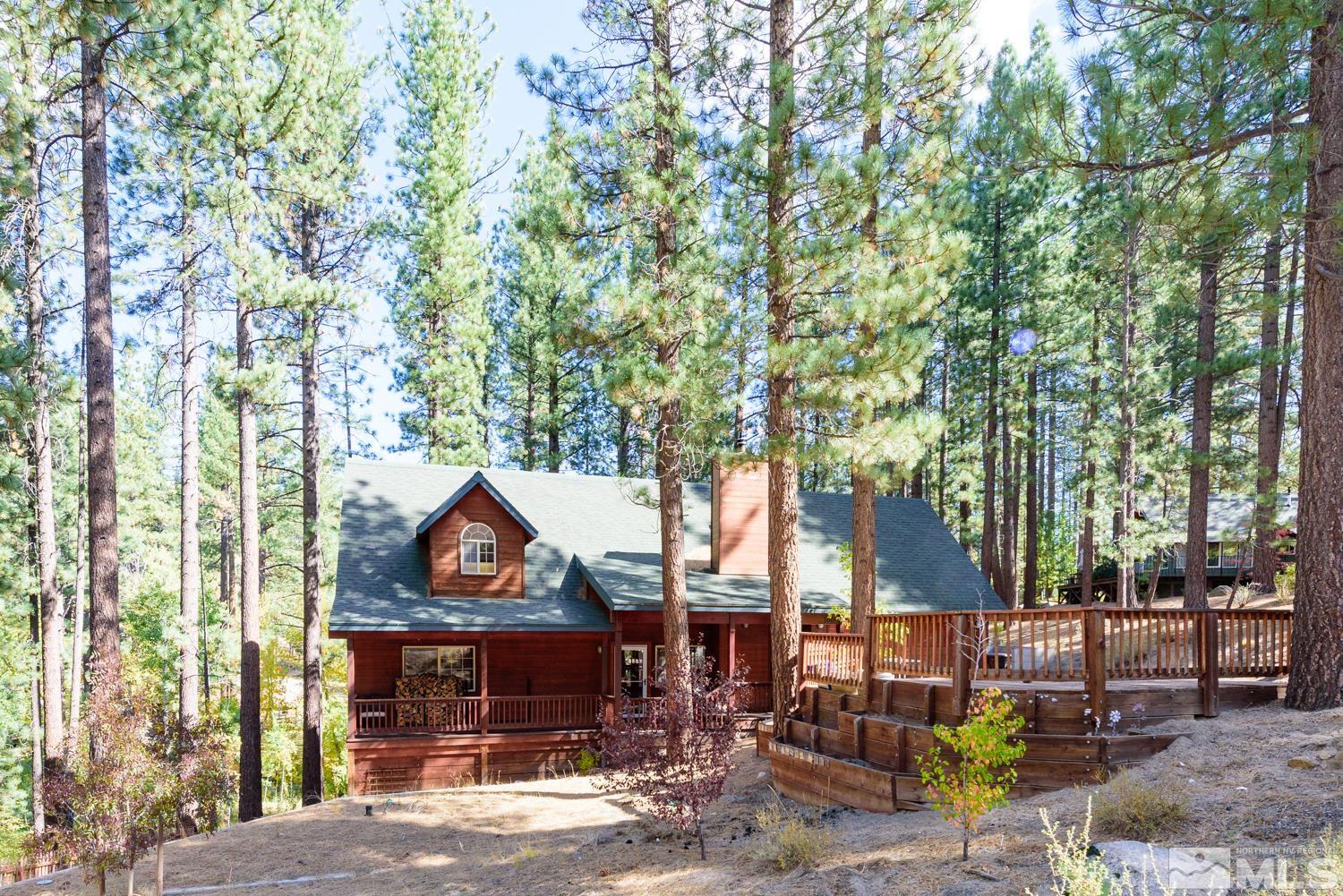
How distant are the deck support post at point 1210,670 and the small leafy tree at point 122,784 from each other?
10037mm

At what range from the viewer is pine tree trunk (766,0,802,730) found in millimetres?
10805

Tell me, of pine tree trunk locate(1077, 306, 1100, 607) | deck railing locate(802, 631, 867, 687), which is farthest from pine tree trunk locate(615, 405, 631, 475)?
deck railing locate(802, 631, 867, 687)

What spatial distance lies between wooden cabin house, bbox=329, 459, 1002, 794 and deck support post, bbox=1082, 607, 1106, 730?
648cm

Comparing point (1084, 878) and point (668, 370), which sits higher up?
point (668, 370)

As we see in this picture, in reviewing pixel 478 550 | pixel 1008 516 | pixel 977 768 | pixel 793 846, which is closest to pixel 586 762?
pixel 478 550

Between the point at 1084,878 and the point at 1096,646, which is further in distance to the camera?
the point at 1096,646

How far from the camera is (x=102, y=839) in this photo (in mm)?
8086

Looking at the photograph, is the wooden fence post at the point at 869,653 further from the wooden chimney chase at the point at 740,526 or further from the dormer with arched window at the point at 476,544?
the dormer with arched window at the point at 476,544

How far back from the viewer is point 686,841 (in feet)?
28.3

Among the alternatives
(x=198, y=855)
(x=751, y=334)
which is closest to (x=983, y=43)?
(x=751, y=334)

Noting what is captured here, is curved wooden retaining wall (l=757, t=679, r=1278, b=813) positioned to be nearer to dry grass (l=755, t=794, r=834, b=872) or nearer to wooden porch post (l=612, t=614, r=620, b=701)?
dry grass (l=755, t=794, r=834, b=872)

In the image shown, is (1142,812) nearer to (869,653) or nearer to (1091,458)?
(869,653)

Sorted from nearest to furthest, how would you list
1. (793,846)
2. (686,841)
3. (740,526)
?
(793,846)
(686,841)
(740,526)
